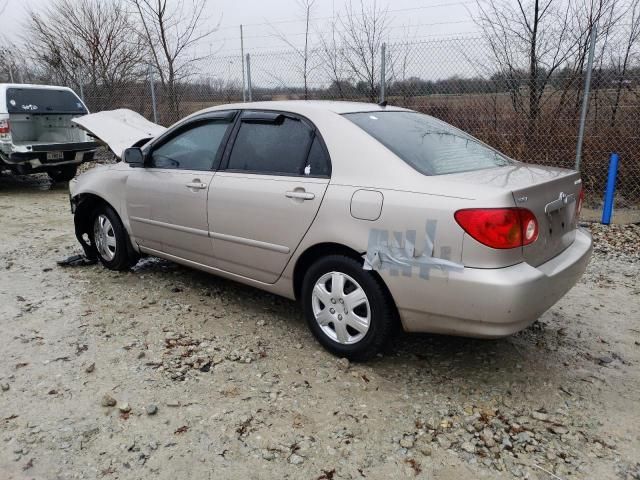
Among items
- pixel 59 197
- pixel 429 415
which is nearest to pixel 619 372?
pixel 429 415

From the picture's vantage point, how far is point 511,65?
306 inches

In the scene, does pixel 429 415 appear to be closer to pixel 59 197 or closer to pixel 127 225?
pixel 127 225

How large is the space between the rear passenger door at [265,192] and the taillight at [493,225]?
91 centimetres

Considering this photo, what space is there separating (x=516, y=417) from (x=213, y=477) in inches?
60.4

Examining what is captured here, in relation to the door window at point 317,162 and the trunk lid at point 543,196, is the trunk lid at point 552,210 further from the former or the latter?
the door window at point 317,162

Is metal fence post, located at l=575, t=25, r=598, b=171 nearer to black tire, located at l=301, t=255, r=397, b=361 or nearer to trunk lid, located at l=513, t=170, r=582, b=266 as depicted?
trunk lid, located at l=513, t=170, r=582, b=266

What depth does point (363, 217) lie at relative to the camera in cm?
288

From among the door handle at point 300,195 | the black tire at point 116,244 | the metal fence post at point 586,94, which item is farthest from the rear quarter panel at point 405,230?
the metal fence post at point 586,94

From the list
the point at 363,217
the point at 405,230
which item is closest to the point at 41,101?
the point at 363,217

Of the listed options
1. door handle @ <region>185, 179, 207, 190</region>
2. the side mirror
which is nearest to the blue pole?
door handle @ <region>185, 179, 207, 190</region>

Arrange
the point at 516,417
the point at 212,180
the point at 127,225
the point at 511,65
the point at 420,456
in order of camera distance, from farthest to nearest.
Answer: the point at 511,65 → the point at 127,225 → the point at 212,180 → the point at 516,417 → the point at 420,456

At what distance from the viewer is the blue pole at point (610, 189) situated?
618 cm

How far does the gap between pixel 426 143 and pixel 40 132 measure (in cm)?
876

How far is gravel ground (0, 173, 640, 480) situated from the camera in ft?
7.70
